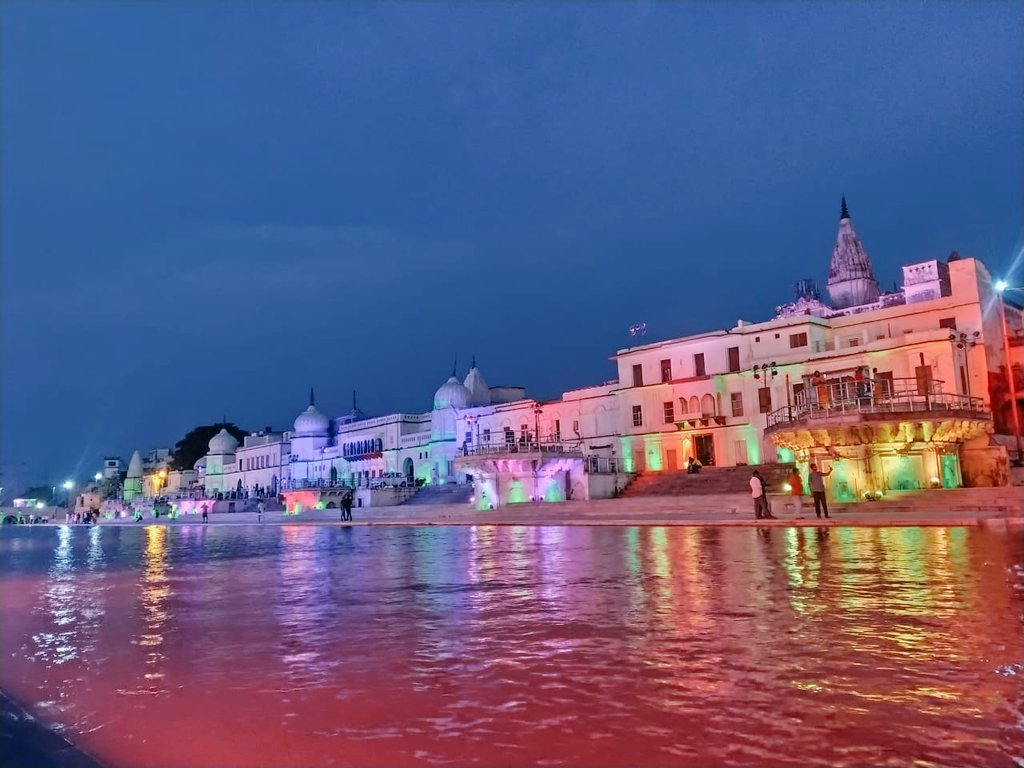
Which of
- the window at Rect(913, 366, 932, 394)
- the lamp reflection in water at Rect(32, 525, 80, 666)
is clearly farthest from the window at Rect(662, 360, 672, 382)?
the lamp reflection in water at Rect(32, 525, 80, 666)

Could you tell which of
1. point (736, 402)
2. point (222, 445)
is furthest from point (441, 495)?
point (222, 445)

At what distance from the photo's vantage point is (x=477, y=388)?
69.2 metres

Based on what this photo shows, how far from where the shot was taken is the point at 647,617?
26.8ft

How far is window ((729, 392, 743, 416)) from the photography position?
1698 inches

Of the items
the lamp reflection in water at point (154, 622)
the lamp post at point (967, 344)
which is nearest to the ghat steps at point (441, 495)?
the lamp post at point (967, 344)

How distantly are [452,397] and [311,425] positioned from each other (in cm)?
2398

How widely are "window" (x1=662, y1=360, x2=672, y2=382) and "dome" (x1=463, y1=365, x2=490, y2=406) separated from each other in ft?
74.3

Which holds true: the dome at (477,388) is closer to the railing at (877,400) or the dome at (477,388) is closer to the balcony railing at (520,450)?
the balcony railing at (520,450)

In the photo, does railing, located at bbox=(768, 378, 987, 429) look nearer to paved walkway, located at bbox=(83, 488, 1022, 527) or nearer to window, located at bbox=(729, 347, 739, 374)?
paved walkway, located at bbox=(83, 488, 1022, 527)

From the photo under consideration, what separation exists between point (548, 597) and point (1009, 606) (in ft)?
17.0

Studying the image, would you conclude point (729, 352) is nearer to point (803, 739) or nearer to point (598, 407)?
point (598, 407)

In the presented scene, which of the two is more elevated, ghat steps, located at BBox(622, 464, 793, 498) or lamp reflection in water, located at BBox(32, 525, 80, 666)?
ghat steps, located at BBox(622, 464, 793, 498)

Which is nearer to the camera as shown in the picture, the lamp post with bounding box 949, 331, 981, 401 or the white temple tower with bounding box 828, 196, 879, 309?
the lamp post with bounding box 949, 331, 981, 401

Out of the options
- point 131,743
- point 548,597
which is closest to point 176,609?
point 548,597
